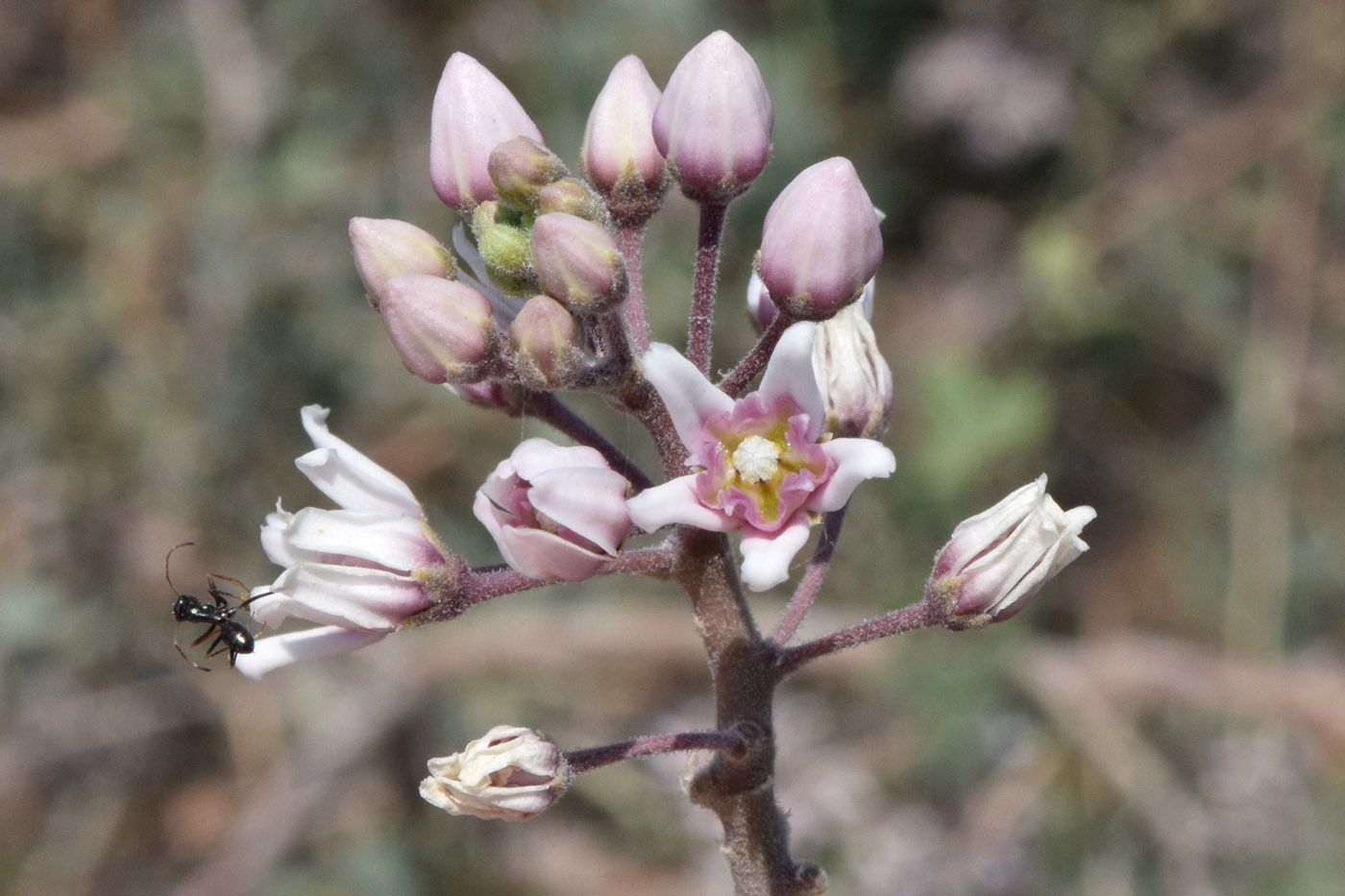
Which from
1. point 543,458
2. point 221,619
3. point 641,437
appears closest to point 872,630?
point 543,458

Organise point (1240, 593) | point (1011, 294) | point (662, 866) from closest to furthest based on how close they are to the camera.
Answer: point (1240, 593) < point (662, 866) < point (1011, 294)

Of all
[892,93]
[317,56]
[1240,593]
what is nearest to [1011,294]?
[892,93]

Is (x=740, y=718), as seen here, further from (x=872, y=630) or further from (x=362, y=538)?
(x=362, y=538)

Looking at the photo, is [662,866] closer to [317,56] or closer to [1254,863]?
[1254,863]

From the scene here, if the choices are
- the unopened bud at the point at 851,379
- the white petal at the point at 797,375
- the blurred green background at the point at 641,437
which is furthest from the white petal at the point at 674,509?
the blurred green background at the point at 641,437

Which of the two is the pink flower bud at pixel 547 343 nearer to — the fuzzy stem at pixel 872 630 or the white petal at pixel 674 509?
the white petal at pixel 674 509

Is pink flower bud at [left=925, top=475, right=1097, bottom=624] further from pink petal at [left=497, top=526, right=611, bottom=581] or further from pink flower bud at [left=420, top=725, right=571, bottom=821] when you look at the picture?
pink flower bud at [left=420, top=725, right=571, bottom=821]

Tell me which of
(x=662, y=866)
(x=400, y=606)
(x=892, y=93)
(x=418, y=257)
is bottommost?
(x=662, y=866)

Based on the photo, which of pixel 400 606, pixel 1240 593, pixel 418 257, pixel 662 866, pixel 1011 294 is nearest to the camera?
pixel 400 606
